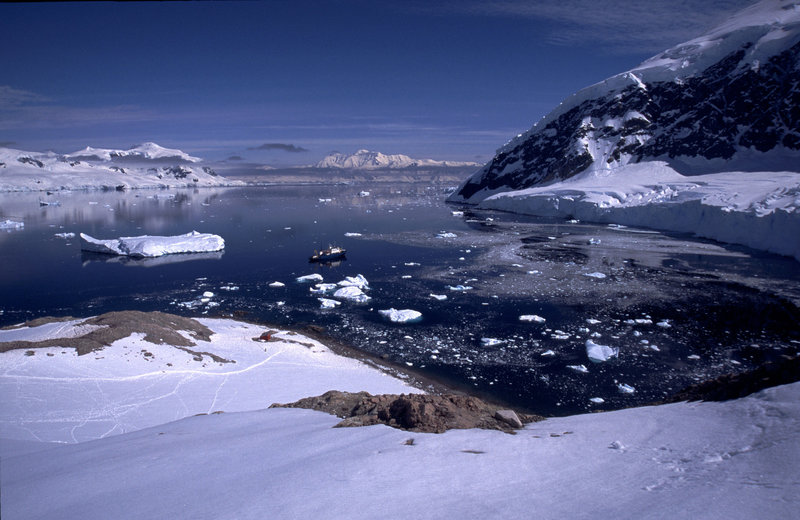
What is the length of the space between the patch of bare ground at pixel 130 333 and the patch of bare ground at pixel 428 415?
5797mm

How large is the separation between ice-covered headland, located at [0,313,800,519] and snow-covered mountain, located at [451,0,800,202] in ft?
183

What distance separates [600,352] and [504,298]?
6.07 m

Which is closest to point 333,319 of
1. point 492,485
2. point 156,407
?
point 156,407

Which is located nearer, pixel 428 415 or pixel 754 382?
pixel 428 415

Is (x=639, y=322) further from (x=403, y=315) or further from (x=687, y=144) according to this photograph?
(x=687, y=144)

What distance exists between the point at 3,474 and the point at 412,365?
8.91m

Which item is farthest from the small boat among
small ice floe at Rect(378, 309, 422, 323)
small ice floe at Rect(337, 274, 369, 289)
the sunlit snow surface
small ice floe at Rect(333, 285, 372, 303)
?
the sunlit snow surface

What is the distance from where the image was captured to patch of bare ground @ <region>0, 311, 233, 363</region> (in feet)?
31.9

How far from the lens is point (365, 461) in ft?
14.9

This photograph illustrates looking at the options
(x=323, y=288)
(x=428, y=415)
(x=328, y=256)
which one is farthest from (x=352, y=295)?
(x=428, y=415)

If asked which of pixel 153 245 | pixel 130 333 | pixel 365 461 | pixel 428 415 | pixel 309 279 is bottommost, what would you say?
pixel 309 279

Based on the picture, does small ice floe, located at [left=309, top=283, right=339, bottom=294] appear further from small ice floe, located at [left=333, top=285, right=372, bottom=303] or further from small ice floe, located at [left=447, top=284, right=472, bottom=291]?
small ice floe, located at [left=447, top=284, right=472, bottom=291]

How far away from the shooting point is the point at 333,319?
1636cm

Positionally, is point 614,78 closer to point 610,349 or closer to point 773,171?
point 773,171
